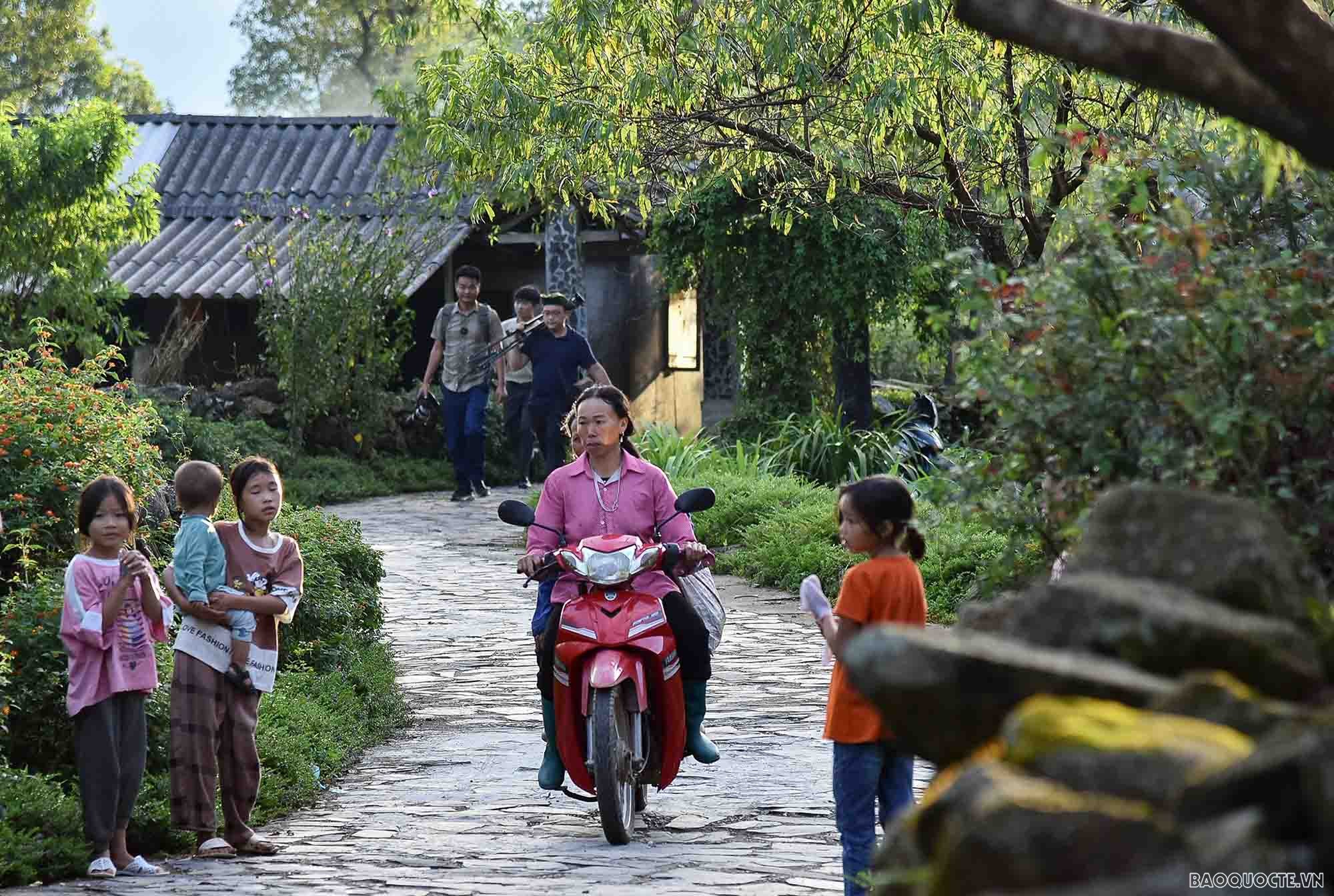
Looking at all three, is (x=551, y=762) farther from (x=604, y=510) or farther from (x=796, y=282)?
(x=796, y=282)

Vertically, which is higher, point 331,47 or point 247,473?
point 331,47

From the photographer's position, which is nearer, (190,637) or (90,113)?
(190,637)

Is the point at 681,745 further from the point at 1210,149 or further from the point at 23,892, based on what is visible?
the point at 1210,149

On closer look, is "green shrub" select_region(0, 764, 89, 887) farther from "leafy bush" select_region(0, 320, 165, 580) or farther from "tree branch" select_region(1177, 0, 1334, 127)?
"tree branch" select_region(1177, 0, 1334, 127)

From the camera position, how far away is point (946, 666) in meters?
2.89

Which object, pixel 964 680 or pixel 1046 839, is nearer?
pixel 1046 839

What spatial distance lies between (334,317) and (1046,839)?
59.3 feet

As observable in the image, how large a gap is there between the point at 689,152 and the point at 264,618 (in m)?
7.67

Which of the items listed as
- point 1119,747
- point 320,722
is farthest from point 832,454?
point 1119,747

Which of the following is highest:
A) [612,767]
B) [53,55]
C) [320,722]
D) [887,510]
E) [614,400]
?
[53,55]

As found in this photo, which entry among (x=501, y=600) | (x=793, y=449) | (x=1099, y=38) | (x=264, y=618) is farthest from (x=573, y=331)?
(x=1099, y=38)

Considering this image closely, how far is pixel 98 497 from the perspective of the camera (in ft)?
20.2

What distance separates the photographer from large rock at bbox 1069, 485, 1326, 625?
10.6ft

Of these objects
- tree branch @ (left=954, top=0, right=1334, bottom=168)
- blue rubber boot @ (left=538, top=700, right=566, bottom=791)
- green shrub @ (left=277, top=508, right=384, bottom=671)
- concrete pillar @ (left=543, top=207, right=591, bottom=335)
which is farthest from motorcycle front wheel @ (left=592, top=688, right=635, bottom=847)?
concrete pillar @ (left=543, top=207, right=591, bottom=335)
